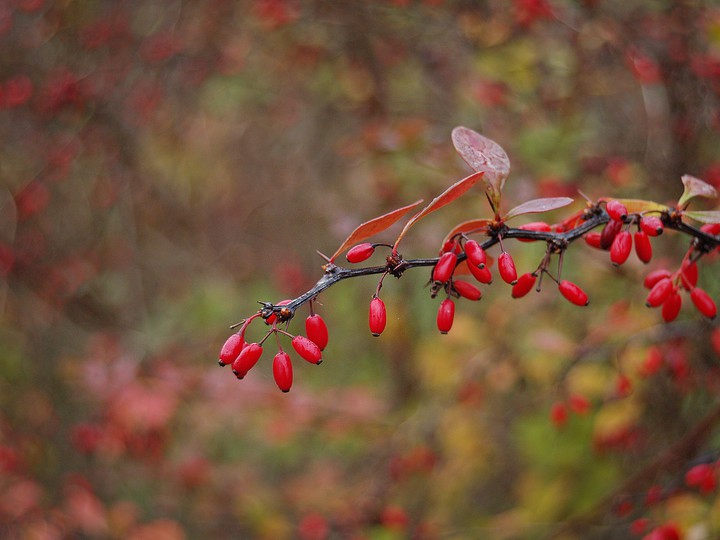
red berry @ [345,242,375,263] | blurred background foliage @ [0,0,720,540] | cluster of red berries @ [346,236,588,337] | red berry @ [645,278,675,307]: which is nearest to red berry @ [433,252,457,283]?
cluster of red berries @ [346,236,588,337]

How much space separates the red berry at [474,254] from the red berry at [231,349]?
323mm

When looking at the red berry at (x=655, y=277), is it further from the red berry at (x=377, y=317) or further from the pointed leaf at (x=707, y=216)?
the red berry at (x=377, y=317)

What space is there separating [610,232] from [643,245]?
5cm

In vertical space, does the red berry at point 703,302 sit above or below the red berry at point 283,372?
below

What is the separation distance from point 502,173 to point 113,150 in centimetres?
333

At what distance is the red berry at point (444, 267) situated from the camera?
2.92 ft

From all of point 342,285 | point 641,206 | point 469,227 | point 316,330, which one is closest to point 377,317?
point 316,330

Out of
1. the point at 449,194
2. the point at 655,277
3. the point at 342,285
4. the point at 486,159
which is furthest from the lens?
the point at 342,285

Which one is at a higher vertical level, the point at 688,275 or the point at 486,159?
the point at 486,159

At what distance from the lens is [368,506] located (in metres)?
2.39

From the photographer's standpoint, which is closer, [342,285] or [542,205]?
[542,205]

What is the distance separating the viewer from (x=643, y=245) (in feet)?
3.13

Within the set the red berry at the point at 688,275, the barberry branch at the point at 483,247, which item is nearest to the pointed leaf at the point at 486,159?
the barberry branch at the point at 483,247

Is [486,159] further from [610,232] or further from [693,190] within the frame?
[693,190]
